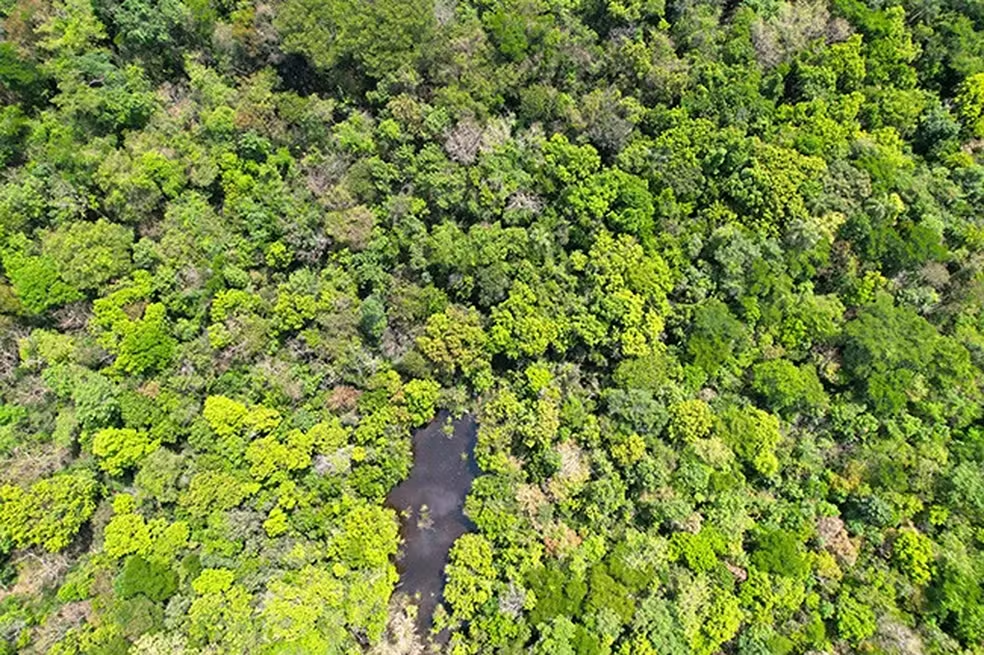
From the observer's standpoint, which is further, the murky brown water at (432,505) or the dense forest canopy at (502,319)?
the murky brown water at (432,505)

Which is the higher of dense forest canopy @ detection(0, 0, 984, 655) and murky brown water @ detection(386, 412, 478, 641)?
dense forest canopy @ detection(0, 0, 984, 655)

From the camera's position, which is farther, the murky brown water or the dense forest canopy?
the murky brown water

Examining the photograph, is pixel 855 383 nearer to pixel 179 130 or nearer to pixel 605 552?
pixel 605 552

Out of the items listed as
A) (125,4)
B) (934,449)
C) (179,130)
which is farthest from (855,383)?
(125,4)

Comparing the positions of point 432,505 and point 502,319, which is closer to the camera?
point 502,319

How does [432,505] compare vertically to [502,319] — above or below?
below

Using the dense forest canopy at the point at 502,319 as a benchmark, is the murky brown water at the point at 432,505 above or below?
below
